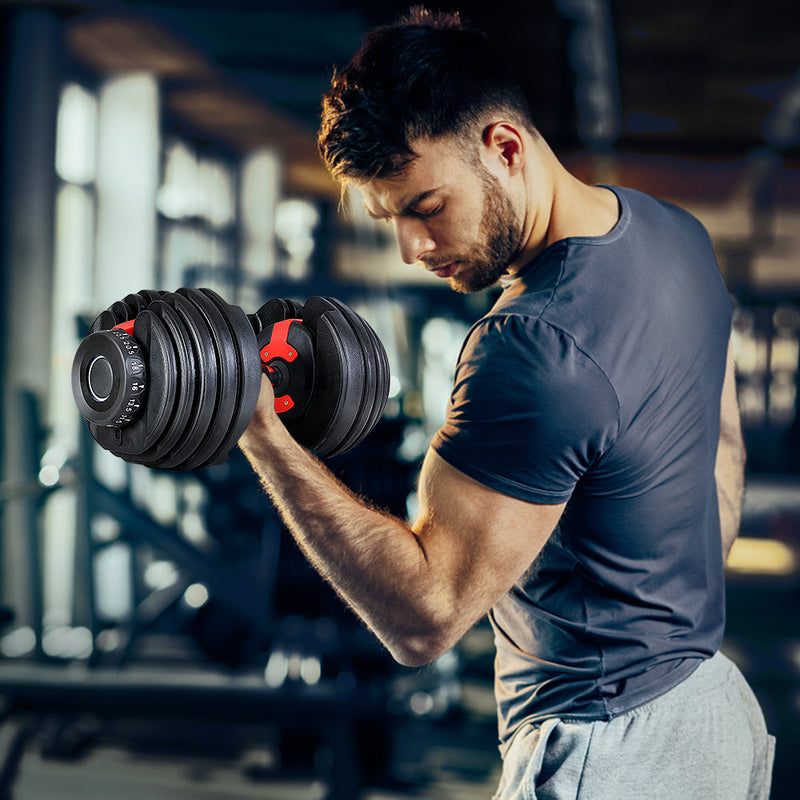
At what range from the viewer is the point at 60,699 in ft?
7.45

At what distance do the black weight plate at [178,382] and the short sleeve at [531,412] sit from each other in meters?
0.27

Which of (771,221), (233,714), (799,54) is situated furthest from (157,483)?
(771,221)

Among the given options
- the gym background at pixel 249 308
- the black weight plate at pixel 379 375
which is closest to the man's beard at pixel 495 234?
the black weight plate at pixel 379 375

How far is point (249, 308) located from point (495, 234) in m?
→ 5.78

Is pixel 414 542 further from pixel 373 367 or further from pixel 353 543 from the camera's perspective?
pixel 373 367

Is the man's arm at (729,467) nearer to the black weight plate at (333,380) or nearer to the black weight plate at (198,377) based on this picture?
the black weight plate at (333,380)

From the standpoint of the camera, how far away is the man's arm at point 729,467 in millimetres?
1129

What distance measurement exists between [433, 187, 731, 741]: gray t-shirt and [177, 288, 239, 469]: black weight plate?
Result: 0.21 m

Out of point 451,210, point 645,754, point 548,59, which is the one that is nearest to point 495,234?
point 451,210

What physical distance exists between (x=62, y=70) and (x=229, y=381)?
368cm

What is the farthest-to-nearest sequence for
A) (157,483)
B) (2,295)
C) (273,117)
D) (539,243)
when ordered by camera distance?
(273,117) → (157,483) → (2,295) → (539,243)

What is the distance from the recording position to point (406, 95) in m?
0.92

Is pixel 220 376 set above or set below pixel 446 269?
below

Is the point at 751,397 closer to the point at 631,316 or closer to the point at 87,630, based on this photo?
the point at 87,630
